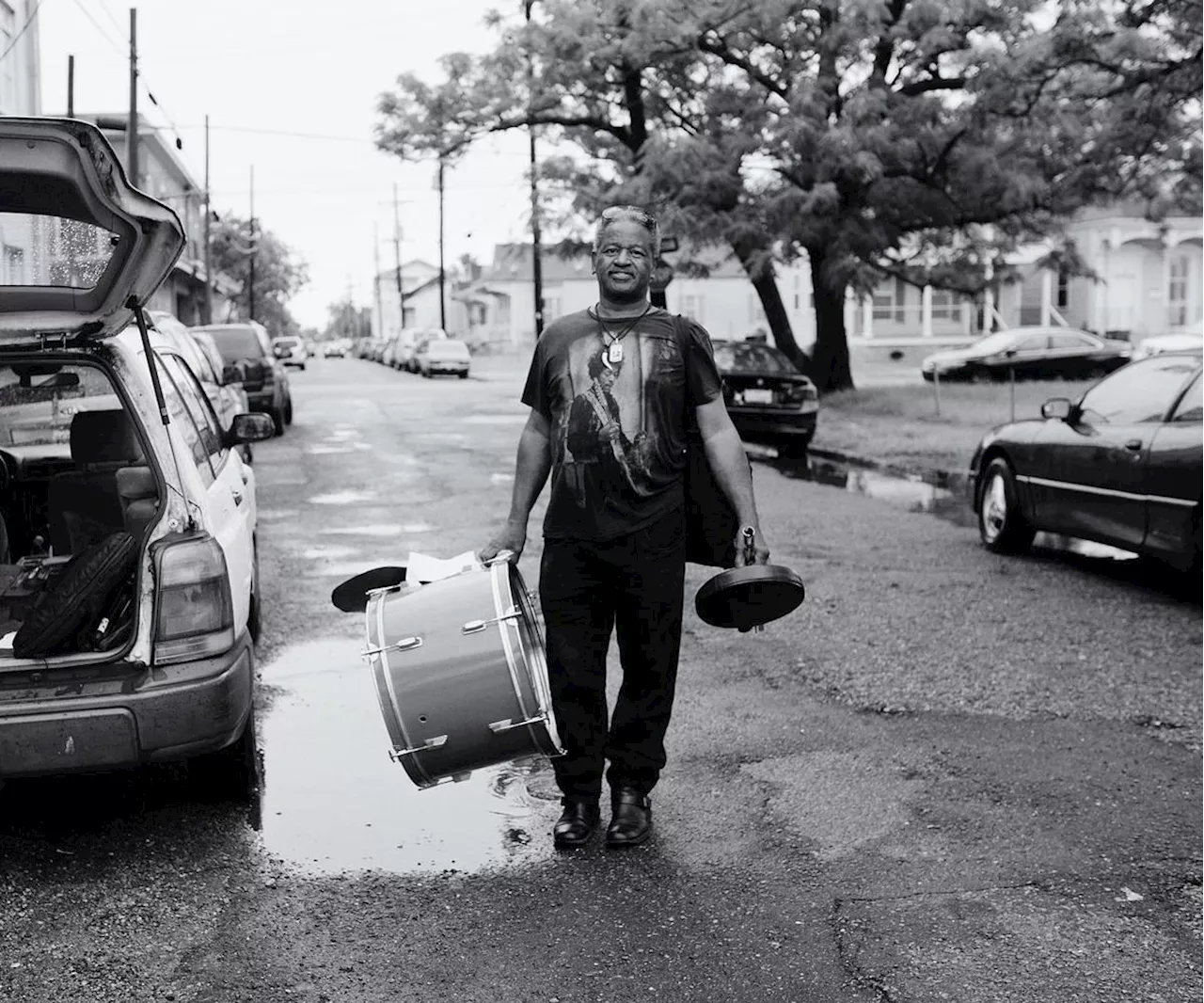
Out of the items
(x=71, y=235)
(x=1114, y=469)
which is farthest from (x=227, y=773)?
(x=1114, y=469)

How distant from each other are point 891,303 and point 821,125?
90.8ft

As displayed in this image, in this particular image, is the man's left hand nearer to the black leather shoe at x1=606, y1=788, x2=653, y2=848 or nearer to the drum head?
the drum head

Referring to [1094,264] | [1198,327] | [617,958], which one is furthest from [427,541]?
[1094,264]

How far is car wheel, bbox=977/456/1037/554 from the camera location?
948 cm

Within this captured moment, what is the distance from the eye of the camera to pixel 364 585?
4.13 m

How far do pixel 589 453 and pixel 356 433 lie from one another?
1688 centimetres

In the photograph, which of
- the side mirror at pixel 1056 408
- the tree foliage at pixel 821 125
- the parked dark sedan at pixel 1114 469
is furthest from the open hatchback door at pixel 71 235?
the tree foliage at pixel 821 125

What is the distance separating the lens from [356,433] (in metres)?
20.6

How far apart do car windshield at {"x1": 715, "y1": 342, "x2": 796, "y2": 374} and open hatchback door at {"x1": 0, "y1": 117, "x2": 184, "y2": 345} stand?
13.3 metres

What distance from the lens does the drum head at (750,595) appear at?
392 centimetres

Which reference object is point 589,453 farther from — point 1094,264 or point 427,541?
point 1094,264

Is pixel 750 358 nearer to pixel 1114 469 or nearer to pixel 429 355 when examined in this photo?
pixel 1114 469

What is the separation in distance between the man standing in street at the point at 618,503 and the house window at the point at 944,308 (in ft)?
148

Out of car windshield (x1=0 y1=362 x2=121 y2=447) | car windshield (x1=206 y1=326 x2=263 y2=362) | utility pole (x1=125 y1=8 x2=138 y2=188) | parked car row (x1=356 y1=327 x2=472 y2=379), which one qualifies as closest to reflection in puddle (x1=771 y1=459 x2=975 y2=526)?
car windshield (x1=0 y1=362 x2=121 y2=447)
